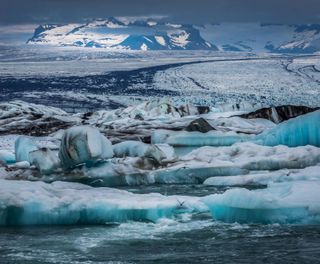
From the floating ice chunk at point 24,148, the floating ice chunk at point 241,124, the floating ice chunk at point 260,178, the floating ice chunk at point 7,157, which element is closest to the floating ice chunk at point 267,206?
the floating ice chunk at point 260,178

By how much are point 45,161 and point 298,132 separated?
835 cm

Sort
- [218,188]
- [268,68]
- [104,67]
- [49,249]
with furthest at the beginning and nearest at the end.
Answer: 1. [104,67]
2. [268,68]
3. [218,188]
4. [49,249]

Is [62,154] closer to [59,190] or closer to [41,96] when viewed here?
[59,190]

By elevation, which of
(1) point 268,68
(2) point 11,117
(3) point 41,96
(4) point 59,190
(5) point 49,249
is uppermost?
(1) point 268,68

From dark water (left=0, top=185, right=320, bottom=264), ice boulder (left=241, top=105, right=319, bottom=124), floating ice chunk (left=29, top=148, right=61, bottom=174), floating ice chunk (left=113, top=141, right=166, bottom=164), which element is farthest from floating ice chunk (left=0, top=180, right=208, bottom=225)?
ice boulder (left=241, top=105, right=319, bottom=124)

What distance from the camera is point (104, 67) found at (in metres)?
93.4

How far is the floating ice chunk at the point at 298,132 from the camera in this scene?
23938mm

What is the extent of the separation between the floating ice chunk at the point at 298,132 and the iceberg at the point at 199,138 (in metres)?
1.66

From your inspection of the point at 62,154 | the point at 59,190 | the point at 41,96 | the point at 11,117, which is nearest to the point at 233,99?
the point at 41,96

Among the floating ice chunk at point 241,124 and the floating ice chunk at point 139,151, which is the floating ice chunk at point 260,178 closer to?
the floating ice chunk at point 139,151

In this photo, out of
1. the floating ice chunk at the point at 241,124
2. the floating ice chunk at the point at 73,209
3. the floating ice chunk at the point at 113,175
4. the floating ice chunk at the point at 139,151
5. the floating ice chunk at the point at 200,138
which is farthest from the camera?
the floating ice chunk at the point at 241,124

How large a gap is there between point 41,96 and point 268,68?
28.4 metres

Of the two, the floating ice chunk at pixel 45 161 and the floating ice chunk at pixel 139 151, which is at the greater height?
the floating ice chunk at pixel 139 151

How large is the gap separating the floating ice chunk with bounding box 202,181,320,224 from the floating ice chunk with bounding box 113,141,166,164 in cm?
811
